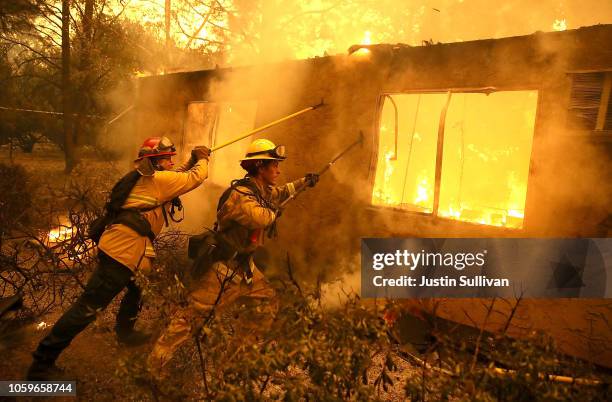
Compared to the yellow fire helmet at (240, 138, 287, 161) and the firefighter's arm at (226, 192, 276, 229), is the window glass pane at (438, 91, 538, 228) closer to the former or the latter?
the yellow fire helmet at (240, 138, 287, 161)

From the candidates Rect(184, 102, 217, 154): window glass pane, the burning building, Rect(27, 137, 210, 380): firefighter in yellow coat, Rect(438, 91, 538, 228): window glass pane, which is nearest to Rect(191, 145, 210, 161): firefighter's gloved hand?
Rect(27, 137, 210, 380): firefighter in yellow coat

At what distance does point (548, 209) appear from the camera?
4086 millimetres

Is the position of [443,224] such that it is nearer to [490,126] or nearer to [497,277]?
[497,277]

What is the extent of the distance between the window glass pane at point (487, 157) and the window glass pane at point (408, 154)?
302 millimetres

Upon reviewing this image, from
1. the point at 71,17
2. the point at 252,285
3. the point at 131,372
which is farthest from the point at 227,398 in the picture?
the point at 71,17

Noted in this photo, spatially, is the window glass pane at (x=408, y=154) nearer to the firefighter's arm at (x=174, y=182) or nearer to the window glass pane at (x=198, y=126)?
the firefighter's arm at (x=174, y=182)

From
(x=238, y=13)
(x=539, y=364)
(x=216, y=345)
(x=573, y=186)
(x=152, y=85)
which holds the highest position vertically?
(x=238, y=13)

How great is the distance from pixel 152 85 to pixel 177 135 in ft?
4.83

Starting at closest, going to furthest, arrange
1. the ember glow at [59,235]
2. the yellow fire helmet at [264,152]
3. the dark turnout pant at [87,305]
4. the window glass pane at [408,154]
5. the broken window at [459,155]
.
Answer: the dark turnout pant at [87,305] < the yellow fire helmet at [264,152] < the broken window at [459,155] < the window glass pane at [408,154] < the ember glow at [59,235]

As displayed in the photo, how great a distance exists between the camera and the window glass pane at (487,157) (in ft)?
16.6

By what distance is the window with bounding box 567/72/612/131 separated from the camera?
3.85 metres

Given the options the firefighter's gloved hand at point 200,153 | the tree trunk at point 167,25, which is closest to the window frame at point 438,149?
the firefighter's gloved hand at point 200,153

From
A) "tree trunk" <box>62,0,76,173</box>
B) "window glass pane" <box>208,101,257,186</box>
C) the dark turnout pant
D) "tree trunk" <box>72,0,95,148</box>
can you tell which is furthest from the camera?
"tree trunk" <box>72,0,95,148</box>

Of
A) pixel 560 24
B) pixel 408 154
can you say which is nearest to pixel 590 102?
pixel 408 154
